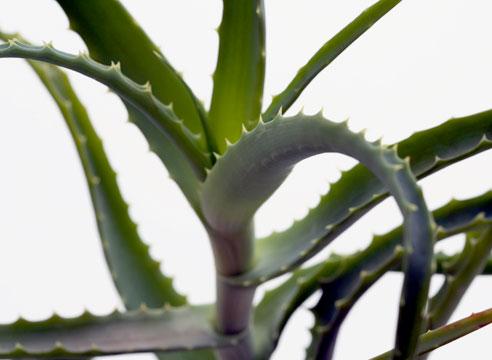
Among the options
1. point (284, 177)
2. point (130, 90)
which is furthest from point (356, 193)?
point (130, 90)

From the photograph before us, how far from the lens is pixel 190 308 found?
2.15 ft

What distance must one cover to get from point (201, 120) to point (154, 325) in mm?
155

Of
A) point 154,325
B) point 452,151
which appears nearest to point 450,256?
point 452,151

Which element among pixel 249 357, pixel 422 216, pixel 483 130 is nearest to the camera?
pixel 422 216

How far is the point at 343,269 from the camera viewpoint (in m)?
0.60

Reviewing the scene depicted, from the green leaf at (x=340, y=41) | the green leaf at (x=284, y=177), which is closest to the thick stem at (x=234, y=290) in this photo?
the green leaf at (x=284, y=177)

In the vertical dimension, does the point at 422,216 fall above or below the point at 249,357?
above

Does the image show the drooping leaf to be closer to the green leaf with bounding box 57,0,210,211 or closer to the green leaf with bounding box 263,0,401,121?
the green leaf with bounding box 57,0,210,211

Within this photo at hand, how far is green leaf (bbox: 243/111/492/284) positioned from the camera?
1.76 ft

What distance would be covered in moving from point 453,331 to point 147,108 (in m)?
0.22

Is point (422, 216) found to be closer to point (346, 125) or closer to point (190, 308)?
point (346, 125)

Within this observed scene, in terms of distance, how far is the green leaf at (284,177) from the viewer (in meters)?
0.41

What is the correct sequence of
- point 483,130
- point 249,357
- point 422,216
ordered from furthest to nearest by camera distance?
1. point 249,357
2. point 483,130
3. point 422,216

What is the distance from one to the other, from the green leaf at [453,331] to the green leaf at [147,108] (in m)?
0.17
